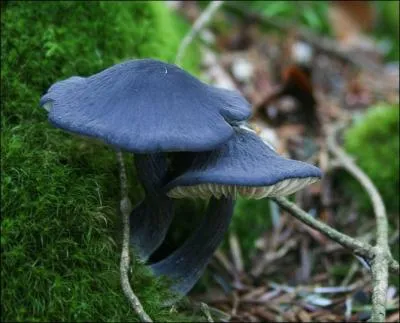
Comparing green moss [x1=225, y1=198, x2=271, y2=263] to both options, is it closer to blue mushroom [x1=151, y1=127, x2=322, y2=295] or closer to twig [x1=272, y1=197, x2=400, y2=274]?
twig [x1=272, y1=197, x2=400, y2=274]

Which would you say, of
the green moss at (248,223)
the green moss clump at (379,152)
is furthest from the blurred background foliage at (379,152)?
the green moss at (248,223)

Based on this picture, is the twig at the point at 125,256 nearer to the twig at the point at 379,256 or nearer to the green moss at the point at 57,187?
the green moss at the point at 57,187

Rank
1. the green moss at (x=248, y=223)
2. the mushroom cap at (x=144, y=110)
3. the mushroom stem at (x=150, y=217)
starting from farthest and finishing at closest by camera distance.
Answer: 1. the green moss at (x=248, y=223)
2. the mushroom stem at (x=150, y=217)
3. the mushroom cap at (x=144, y=110)

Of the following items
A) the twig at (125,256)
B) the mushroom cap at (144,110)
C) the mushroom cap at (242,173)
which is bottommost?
the twig at (125,256)

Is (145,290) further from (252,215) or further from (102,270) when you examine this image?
(252,215)

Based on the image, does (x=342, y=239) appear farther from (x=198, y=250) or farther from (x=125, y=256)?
(x=125, y=256)

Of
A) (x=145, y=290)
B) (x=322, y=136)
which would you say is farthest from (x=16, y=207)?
(x=322, y=136)

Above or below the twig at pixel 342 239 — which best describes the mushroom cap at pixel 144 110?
above
